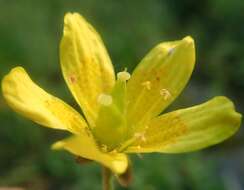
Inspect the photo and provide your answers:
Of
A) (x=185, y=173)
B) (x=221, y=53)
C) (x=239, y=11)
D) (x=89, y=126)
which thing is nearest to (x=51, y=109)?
(x=89, y=126)

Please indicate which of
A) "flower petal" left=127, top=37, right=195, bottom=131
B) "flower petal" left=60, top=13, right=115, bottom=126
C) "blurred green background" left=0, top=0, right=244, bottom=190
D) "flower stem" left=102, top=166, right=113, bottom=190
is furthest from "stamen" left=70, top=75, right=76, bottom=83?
"blurred green background" left=0, top=0, right=244, bottom=190

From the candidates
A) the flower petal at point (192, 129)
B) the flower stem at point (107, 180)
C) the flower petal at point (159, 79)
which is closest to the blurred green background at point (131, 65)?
the flower petal at point (159, 79)

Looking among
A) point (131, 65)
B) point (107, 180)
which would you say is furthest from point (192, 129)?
point (131, 65)

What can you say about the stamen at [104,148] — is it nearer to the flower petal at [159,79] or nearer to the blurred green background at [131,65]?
the flower petal at [159,79]

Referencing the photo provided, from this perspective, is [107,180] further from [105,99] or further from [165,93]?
[165,93]

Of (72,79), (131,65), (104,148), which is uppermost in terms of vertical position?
(72,79)

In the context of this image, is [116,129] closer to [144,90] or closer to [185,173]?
[144,90]

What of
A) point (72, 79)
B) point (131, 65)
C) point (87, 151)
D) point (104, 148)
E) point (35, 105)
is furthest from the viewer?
point (131, 65)
